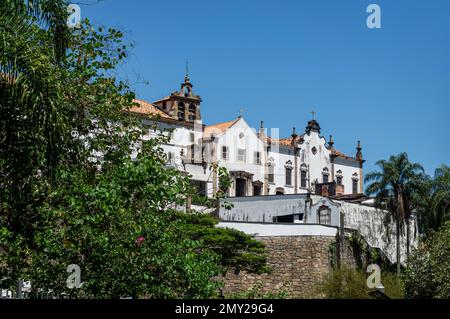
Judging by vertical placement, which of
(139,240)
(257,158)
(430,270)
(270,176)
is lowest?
(430,270)

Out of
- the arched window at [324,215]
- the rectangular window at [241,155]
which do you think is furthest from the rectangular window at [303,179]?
the arched window at [324,215]

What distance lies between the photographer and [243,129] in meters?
69.5

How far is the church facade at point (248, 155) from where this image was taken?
6519 cm

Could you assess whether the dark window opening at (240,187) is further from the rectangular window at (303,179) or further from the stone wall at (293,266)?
the stone wall at (293,266)

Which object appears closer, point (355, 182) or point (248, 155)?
point (248, 155)

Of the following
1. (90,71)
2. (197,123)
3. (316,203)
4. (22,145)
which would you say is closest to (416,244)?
(316,203)

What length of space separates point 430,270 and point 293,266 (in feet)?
25.2

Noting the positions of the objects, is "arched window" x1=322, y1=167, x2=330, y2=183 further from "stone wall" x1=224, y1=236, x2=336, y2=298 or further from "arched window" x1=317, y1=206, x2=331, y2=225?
"stone wall" x1=224, y1=236, x2=336, y2=298

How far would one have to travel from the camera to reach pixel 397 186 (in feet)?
182

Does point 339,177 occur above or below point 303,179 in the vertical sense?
above

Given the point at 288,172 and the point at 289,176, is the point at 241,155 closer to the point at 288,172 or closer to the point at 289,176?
the point at 288,172

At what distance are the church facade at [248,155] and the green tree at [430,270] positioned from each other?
69.4 feet

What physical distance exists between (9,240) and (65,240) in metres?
1.42

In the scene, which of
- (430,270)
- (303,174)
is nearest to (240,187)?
(303,174)
